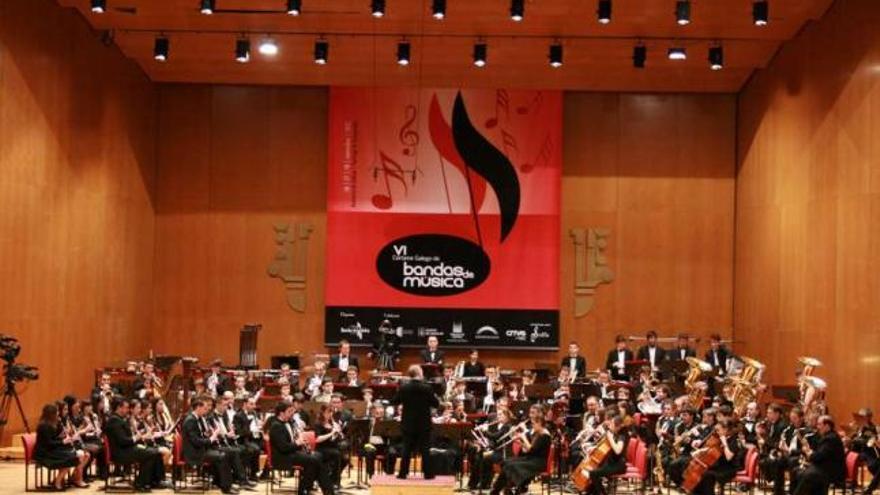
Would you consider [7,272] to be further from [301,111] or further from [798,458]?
[798,458]

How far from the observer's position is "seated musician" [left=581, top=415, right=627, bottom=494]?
15.7m

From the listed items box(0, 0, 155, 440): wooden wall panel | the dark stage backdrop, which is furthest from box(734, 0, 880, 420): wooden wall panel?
box(0, 0, 155, 440): wooden wall panel

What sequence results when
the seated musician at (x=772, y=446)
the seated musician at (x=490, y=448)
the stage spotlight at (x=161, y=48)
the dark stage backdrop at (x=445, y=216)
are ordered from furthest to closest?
1. the dark stage backdrop at (x=445, y=216)
2. the stage spotlight at (x=161, y=48)
3. the seated musician at (x=490, y=448)
4. the seated musician at (x=772, y=446)

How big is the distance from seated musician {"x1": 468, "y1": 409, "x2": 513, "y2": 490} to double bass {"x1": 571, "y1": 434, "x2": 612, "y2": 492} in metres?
1.05

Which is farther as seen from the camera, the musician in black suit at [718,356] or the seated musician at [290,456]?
the musician in black suit at [718,356]

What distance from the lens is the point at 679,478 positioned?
16594mm

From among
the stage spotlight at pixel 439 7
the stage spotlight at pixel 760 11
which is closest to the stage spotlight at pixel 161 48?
the stage spotlight at pixel 439 7

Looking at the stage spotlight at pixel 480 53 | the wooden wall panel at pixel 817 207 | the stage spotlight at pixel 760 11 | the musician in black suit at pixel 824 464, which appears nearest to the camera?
the musician in black suit at pixel 824 464

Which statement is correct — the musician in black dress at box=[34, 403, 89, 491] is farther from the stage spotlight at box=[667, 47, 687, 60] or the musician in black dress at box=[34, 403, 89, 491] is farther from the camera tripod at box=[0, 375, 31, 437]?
the stage spotlight at box=[667, 47, 687, 60]

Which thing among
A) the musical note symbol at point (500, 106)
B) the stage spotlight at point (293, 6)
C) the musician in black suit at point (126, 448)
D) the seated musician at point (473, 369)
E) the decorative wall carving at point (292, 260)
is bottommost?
the musician in black suit at point (126, 448)

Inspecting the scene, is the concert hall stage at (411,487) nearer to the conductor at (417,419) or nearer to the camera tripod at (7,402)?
the conductor at (417,419)

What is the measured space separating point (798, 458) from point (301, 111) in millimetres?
12378

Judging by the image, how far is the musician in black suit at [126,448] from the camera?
1617 cm

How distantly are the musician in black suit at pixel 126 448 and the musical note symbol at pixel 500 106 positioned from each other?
10.2 m
